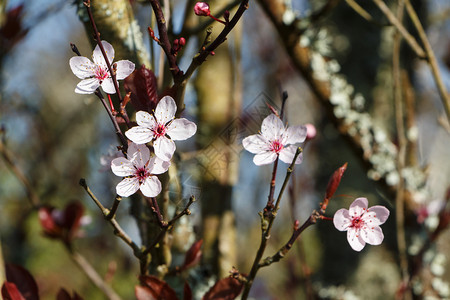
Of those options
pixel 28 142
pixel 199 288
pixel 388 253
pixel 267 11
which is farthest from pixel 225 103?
pixel 28 142

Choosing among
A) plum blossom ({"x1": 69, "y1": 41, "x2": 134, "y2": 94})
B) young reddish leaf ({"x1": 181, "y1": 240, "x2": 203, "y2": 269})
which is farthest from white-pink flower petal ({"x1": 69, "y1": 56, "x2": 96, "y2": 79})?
young reddish leaf ({"x1": 181, "y1": 240, "x2": 203, "y2": 269})

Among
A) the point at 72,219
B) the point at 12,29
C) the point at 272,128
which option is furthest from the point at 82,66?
the point at 12,29

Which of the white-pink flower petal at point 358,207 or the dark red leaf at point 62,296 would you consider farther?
the dark red leaf at point 62,296

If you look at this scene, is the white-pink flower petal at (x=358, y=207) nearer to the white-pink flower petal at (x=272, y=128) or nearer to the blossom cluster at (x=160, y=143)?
the blossom cluster at (x=160, y=143)

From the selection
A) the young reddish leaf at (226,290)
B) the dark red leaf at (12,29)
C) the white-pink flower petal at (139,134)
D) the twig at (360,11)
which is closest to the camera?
the white-pink flower petal at (139,134)

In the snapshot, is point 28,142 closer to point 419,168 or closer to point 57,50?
point 57,50

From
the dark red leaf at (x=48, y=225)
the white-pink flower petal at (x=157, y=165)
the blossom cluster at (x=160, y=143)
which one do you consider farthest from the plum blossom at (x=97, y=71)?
the dark red leaf at (x=48, y=225)
